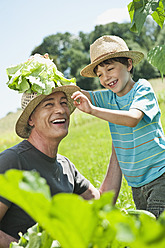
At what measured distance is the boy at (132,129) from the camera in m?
2.45

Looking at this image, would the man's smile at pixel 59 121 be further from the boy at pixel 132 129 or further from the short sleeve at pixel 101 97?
the short sleeve at pixel 101 97

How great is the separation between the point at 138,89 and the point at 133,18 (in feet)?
3.34

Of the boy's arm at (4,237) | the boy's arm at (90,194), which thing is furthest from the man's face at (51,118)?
the boy's arm at (4,237)

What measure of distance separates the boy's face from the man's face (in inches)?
22.7

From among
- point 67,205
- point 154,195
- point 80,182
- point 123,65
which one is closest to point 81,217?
point 67,205

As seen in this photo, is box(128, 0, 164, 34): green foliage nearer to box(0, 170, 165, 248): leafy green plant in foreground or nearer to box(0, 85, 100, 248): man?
box(0, 85, 100, 248): man

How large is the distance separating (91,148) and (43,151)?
7.11m

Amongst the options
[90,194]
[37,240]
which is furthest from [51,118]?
[37,240]

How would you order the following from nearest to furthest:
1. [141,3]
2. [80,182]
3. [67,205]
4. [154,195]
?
[67,205], [141,3], [80,182], [154,195]

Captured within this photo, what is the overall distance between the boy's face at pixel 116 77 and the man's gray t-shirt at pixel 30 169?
2.49ft

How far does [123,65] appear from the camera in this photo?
2822 millimetres

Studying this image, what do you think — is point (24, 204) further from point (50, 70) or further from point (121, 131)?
point (121, 131)

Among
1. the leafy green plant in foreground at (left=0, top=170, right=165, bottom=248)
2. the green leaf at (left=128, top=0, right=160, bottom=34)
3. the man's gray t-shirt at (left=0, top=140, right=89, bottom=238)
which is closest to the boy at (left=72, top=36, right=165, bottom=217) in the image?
the man's gray t-shirt at (left=0, top=140, right=89, bottom=238)

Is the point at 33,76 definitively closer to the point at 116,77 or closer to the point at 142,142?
the point at 116,77
